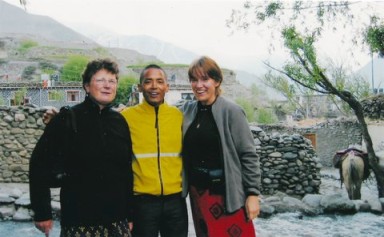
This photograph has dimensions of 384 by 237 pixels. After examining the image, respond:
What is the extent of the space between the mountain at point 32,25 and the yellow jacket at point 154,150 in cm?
13704

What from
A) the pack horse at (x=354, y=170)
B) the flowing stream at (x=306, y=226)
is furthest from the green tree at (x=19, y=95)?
the pack horse at (x=354, y=170)

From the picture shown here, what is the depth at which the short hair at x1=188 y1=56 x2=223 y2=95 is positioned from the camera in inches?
122

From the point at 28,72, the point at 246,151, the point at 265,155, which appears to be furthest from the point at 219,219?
the point at 28,72

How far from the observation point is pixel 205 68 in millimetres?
3105

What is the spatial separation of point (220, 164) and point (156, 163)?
48 centimetres

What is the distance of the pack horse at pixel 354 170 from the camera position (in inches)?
404

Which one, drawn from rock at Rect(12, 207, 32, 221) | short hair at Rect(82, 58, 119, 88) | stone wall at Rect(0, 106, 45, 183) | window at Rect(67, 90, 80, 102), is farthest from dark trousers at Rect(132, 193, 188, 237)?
window at Rect(67, 90, 80, 102)

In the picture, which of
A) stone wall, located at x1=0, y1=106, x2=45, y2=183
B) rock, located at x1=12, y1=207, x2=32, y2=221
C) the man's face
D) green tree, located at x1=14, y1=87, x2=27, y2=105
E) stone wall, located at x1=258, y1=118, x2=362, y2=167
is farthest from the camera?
green tree, located at x1=14, y1=87, x2=27, y2=105

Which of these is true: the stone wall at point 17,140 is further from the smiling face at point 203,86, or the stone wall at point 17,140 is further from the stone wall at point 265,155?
the smiling face at point 203,86

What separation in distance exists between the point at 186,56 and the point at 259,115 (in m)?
140

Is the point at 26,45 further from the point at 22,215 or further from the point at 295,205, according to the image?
the point at 295,205

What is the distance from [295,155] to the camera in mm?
11336

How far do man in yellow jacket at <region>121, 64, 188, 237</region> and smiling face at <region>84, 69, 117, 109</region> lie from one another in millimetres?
317

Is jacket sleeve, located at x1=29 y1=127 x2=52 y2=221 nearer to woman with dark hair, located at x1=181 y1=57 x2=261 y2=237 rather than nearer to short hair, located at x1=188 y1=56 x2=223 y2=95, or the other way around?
woman with dark hair, located at x1=181 y1=57 x2=261 y2=237
